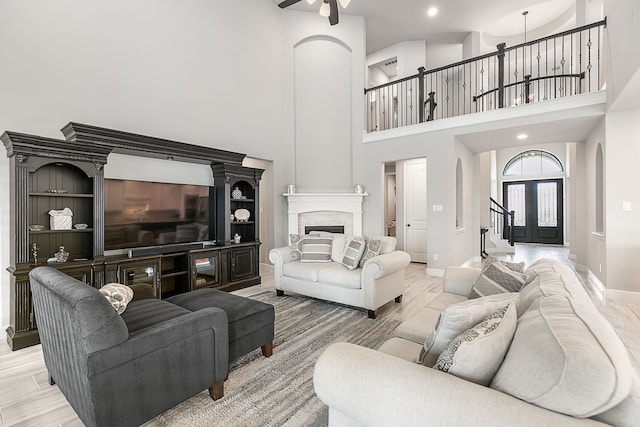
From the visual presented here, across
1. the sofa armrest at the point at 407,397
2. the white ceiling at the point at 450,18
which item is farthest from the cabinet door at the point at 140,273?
the white ceiling at the point at 450,18

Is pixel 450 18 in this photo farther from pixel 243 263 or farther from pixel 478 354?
Answer: pixel 478 354

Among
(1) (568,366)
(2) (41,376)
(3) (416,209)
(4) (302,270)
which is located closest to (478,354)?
(1) (568,366)

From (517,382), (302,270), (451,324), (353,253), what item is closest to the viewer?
(517,382)

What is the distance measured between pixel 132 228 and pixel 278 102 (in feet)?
12.3

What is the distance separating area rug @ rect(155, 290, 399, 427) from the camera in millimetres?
1809

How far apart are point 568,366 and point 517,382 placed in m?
0.16

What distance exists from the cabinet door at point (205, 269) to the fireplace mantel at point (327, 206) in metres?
2.03

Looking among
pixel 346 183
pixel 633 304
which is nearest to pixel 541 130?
pixel 633 304

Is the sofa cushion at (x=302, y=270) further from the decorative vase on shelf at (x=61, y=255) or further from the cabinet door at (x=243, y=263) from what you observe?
the decorative vase on shelf at (x=61, y=255)

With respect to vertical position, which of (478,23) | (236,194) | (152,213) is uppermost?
(478,23)

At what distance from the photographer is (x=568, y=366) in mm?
839

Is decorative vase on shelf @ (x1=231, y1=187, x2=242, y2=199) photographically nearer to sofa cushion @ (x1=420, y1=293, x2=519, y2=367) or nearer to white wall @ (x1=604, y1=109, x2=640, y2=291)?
sofa cushion @ (x1=420, y1=293, x2=519, y2=367)

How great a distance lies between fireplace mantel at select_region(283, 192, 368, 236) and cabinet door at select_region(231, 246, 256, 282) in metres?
1.40

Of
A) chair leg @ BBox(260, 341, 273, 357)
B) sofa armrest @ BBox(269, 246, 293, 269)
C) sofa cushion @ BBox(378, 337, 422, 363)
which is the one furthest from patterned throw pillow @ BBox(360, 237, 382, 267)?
sofa cushion @ BBox(378, 337, 422, 363)
